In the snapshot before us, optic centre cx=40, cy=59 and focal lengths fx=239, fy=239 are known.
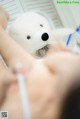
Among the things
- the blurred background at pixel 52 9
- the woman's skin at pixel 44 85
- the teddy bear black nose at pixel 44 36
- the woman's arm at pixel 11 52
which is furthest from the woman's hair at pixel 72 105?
the blurred background at pixel 52 9

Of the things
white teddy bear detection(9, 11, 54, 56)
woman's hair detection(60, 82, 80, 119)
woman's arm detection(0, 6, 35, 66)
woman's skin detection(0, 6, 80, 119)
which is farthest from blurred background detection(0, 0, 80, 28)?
woman's hair detection(60, 82, 80, 119)

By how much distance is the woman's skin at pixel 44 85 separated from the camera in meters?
0.49

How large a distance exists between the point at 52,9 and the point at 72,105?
1010mm

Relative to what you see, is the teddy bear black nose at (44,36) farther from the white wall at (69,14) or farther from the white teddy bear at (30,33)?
the white wall at (69,14)

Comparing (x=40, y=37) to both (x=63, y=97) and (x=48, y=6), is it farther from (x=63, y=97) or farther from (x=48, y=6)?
(x=63, y=97)

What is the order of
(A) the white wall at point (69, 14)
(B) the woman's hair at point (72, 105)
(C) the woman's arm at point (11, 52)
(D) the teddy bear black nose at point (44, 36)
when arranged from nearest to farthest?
(B) the woman's hair at point (72, 105), (C) the woman's arm at point (11, 52), (D) the teddy bear black nose at point (44, 36), (A) the white wall at point (69, 14)

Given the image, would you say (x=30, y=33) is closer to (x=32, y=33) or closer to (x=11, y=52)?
(x=32, y=33)

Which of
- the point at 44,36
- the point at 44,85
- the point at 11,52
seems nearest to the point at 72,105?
the point at 44,85

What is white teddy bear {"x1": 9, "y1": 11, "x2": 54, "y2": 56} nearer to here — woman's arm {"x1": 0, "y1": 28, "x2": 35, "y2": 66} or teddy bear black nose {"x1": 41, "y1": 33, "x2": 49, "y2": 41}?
teddy bear black nose {"x1": 41, "y1": 33, "x2": 49, "y2": 41}

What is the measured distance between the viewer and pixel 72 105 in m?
0.45

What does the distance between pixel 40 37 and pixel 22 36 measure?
0.29ft

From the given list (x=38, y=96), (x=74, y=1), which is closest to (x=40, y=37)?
(x=74, y=1)

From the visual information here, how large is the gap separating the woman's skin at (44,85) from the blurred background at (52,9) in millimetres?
743

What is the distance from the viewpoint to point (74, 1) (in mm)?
1202
